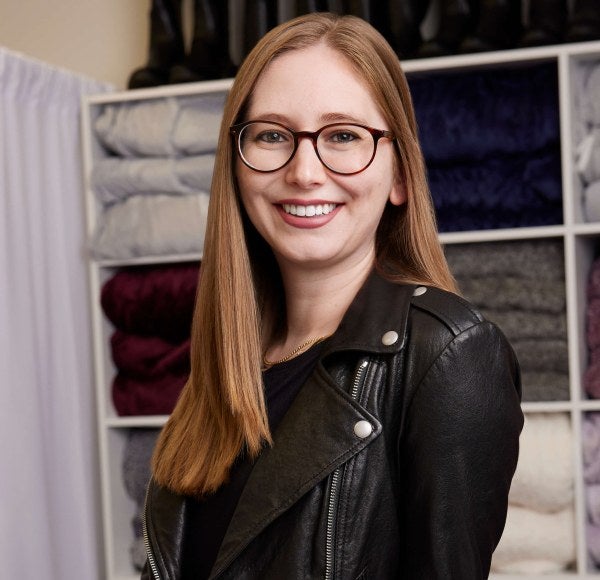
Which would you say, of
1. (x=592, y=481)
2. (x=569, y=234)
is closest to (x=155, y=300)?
(x=569, y=234)

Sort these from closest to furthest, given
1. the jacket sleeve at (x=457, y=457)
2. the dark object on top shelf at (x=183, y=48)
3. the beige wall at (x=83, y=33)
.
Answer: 1. the jacket sleeve at (x=457, y=457)
2. the dark object on top shelf at (x=183, y=48)
3. the beige wall at (x=83, y=33)

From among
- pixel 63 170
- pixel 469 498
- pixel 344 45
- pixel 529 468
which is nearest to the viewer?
pixel 469 498

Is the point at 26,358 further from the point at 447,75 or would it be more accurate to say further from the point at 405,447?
the point at 405,447

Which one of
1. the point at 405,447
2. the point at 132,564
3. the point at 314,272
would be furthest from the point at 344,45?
the point at 132,564

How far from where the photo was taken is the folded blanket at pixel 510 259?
2148mm

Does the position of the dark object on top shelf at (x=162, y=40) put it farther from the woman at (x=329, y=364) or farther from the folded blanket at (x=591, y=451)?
the woman at (x=329, y=364)

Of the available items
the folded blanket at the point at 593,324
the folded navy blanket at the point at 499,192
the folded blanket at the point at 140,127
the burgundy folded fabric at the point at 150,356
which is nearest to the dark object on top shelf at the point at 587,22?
the folded navy blanket at the point at 499,192

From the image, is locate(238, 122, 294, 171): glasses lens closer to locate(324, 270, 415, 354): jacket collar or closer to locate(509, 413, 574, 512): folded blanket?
locate(324, 270, 415, 354): jacket collar

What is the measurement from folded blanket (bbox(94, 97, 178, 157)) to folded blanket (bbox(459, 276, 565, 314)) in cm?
85

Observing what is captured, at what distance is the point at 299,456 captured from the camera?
88 centimetres

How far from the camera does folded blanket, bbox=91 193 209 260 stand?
2.35 meters

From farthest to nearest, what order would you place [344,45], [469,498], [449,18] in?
[449,18] → [344,45] → [469,498]

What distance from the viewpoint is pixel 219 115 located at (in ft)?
7.76

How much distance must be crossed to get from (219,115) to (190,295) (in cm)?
46
